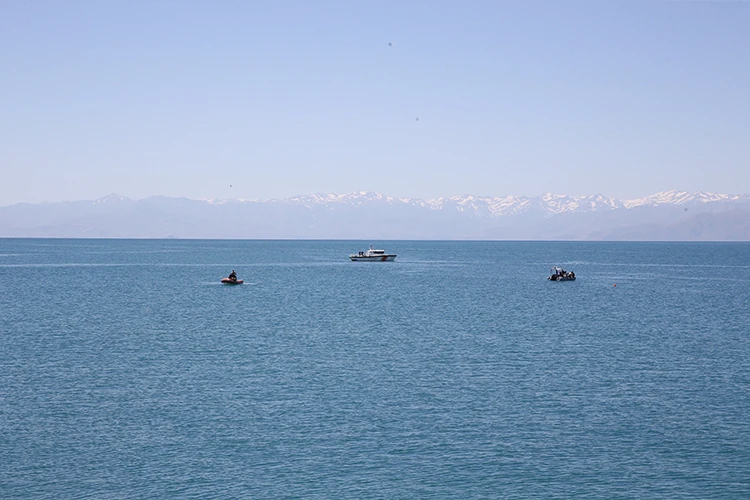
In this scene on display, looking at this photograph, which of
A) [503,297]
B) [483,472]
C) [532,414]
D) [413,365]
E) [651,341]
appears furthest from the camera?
[503,297]

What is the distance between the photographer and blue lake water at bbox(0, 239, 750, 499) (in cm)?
4091

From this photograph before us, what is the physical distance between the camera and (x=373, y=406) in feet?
180

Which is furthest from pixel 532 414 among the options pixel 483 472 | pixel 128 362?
pixel 128 362

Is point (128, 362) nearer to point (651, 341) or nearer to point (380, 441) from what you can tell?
point (380, 441)

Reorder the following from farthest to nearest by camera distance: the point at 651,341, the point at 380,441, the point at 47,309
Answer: the point at 47,309 < the point at 651,341 < the point at 380,441

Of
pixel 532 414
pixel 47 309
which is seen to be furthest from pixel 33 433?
pixel 47 309

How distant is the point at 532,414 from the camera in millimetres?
52688

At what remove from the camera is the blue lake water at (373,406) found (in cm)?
4091

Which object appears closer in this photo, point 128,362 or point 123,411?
point 123,411

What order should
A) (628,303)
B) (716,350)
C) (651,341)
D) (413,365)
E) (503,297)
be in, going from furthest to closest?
1. (503,297)
2. (628,303)
3. (651,341)
4. (716,350)
5. (413,365)

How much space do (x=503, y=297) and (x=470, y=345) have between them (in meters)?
61.1

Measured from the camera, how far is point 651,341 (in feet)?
282

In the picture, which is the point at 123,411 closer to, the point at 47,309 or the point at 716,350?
the point at 716,350

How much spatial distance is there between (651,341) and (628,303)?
47.4 m
